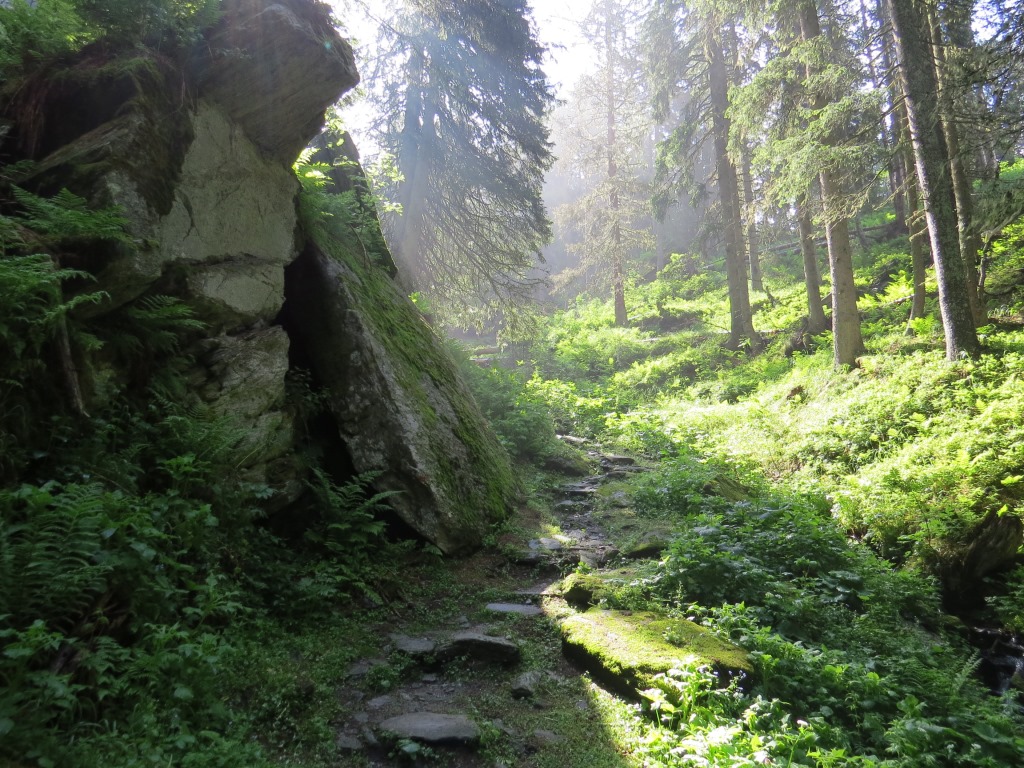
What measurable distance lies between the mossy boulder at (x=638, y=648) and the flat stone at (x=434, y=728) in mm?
1118

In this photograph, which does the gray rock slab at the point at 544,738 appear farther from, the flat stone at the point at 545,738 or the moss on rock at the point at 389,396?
the moss on rock at the point at 389,396

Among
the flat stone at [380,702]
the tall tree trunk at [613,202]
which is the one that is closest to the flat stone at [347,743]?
the flat stone at [380,702]

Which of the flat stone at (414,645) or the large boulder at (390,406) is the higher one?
the large boulder at (390,406)

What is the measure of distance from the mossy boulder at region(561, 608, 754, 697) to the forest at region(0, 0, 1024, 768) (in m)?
0.03

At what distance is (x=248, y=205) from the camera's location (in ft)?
20.9

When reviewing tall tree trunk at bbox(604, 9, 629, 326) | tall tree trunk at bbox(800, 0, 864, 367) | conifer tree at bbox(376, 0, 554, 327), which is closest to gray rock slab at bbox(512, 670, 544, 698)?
conifer tree at bbox(376, 0, 554, 327)

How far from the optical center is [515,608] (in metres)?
5.68

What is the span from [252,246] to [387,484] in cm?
289

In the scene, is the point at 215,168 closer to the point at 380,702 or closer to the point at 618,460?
the point at 380,702

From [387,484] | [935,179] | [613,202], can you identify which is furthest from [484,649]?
[613,202]

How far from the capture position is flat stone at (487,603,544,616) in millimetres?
5586

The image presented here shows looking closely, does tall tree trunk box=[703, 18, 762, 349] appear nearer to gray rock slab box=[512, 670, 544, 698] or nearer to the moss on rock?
the moss on rock

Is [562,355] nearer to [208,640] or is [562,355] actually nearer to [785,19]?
[785,19]

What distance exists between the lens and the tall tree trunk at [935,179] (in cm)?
996
